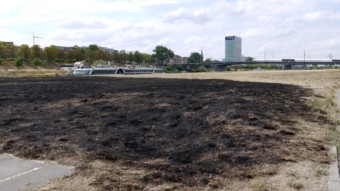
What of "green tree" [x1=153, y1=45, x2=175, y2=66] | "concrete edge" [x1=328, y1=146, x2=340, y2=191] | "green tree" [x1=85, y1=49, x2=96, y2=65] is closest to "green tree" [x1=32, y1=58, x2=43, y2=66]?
"green tree" [x1=85, y1=49, x2=96, y2=65]

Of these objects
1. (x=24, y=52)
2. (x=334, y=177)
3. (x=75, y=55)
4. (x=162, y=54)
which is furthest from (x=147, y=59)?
(x=334, y=177)

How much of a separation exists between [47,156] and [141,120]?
4.32m

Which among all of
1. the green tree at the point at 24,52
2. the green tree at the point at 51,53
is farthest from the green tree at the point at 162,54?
the green tree at the point at 24,52

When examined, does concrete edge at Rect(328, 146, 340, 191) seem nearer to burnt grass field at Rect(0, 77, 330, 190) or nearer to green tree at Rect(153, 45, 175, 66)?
burnt grass field at Rect(0, 77, 330, 190)

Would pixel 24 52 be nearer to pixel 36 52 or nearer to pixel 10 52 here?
pixel 36 52

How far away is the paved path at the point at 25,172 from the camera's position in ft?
21.7

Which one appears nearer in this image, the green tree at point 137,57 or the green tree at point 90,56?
the green tree at point 90,56

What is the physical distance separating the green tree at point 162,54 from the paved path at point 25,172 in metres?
176

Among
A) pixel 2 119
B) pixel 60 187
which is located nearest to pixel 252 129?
pixel 60 187

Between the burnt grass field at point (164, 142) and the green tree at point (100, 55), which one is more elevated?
the green tree at point (100, 55)

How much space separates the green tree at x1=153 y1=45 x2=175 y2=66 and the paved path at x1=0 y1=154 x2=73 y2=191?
176 meters

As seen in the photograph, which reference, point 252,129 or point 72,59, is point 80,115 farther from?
point 72,59

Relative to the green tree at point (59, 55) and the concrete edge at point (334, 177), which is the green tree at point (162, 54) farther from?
the concrete edge at point (334, 177)

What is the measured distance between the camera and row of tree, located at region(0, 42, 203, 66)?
13448 cm
